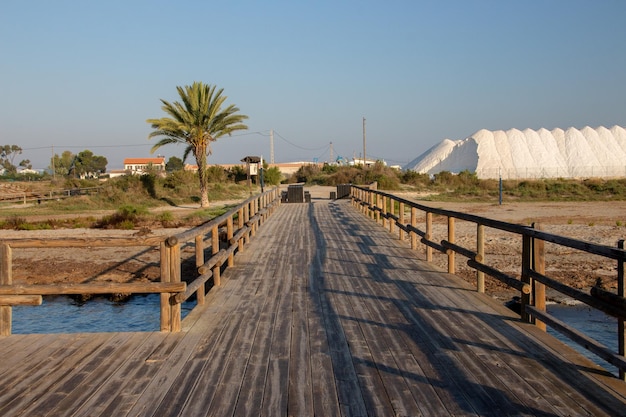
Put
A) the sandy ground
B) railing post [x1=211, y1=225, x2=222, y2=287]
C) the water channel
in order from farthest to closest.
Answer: the sandy ground < the water channel < railing post [x1=211, y1=225, x2=222, y2=287]

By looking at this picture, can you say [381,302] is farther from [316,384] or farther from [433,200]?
[433,200]

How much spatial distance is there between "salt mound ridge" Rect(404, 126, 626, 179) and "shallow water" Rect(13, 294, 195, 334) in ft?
314

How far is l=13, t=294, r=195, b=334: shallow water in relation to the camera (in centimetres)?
1009

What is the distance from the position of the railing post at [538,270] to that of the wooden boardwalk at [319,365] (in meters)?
0.23

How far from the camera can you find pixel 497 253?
55.0 feet

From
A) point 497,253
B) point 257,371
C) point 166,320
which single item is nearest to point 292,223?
point 497,253

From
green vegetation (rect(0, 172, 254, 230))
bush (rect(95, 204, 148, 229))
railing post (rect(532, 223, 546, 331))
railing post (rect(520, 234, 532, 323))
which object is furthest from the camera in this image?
green vegetation (rect(0, 172, 254, 230))

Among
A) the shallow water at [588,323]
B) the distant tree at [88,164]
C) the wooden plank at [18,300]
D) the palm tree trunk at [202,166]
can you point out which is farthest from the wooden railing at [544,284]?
the distant tree at [88,164]

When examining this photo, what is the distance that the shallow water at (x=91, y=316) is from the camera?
10.1 meters

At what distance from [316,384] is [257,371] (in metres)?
0.54

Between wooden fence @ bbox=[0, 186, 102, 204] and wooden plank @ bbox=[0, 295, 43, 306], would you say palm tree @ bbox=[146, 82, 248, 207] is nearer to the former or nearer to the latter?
wooden fence @ bbox=[0, 186, 102, 204]

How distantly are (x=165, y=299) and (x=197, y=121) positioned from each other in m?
28.3

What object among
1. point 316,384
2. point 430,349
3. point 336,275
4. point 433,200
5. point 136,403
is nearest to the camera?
point 136,403

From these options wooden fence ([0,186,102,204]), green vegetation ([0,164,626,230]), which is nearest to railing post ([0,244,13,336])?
green vegetation ([0,164,626,230])
